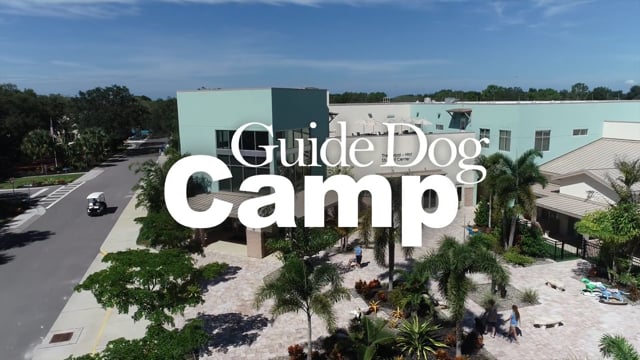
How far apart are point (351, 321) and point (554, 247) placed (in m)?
15.6

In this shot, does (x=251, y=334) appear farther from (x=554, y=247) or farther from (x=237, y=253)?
(x=554, y=247)

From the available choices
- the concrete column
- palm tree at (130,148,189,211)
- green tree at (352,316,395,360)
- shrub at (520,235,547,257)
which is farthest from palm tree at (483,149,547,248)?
palm tree at (130,148,189,211)

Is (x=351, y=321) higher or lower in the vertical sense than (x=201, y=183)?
lower

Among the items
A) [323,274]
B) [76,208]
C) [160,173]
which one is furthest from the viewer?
[76,208]

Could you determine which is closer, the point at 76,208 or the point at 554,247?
the point at 554,247

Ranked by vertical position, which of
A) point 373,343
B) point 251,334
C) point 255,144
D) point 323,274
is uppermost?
point 255,144

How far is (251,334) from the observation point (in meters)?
17.3

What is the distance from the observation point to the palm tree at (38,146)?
60.4 meters

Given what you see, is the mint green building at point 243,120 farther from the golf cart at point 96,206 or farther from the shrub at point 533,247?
Answer: the shrub at point 533,247

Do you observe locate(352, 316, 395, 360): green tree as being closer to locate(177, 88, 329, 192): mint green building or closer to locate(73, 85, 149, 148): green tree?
locate(177, 88, 329, 192): mint green building

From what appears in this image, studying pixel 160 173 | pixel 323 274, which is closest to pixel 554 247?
pixel 323 274

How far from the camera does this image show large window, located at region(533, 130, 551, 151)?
113 feet

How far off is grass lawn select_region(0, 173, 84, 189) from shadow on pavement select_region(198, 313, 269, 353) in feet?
140

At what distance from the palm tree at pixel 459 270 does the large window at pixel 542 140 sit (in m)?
23.5
